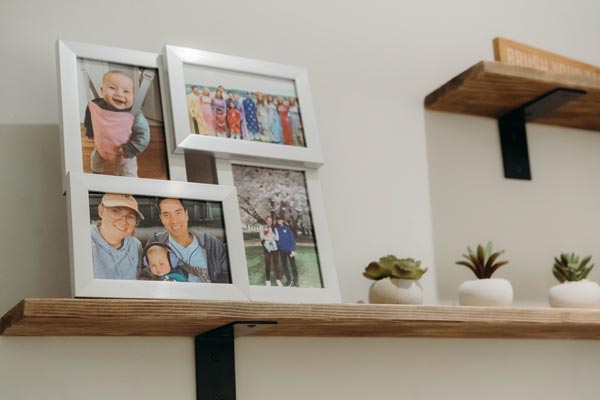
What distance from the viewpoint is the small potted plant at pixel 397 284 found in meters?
1.22

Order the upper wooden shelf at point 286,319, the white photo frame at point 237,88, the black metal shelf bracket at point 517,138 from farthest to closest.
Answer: the black metal shelf bracket at point 517,138
the white photo frame at point 237,88
the upper wooden shelf at point 286,319

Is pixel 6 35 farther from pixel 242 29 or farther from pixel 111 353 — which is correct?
pixel 111 353

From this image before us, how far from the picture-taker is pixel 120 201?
1.08m

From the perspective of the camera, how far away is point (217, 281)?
1.09m

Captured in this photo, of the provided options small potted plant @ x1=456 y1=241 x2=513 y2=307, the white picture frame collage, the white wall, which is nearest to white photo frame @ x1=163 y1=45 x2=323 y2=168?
the white picture frame collage

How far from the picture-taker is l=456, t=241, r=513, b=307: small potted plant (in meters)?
1.29

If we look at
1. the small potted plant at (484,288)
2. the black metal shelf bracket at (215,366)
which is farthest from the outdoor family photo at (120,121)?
the small potted plant at (484,288)

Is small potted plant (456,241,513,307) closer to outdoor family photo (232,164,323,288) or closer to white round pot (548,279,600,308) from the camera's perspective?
white round pot (548,279,600,308)

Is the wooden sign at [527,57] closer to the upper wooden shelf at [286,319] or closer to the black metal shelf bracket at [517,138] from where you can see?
the black metal shelf bracket at [517,138]

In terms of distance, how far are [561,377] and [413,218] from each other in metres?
0.40

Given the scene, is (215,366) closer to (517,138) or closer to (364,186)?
(364,186)

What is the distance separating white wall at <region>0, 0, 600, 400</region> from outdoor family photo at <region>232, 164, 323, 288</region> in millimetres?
141

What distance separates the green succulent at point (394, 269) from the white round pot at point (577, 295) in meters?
0.28

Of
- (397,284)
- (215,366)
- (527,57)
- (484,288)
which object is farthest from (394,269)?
(527,57)
